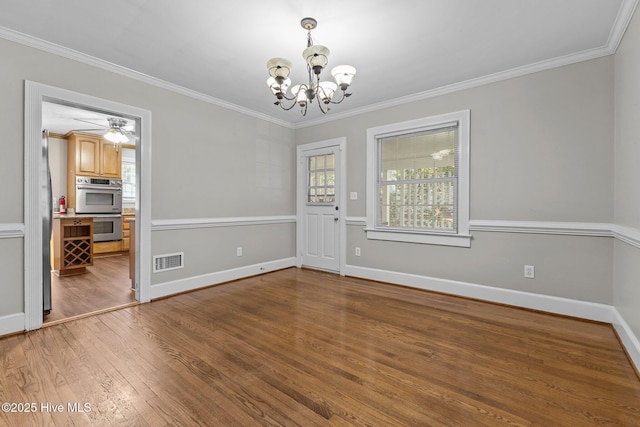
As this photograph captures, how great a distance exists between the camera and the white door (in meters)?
4.76

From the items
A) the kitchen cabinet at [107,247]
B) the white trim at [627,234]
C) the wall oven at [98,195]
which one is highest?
the wall oven at [98,195]

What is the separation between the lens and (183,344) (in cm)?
235

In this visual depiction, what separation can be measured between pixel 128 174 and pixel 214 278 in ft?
14.6

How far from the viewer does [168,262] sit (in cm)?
362

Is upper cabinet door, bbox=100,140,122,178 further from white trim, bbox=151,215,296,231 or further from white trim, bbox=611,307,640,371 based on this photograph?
white trim, bbox=611,307,640,371

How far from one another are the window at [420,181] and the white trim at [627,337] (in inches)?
54.0

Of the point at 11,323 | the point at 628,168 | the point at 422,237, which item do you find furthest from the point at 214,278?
the point at 628,168

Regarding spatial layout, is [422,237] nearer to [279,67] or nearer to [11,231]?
[279,67]

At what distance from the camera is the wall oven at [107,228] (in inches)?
239

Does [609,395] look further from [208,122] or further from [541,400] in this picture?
[208,122]

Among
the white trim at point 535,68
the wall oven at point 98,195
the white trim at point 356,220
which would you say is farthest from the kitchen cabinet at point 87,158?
the white trim at point 356,220

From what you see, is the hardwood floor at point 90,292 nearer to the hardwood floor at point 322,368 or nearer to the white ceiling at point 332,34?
the hardwood floor at point 322,368

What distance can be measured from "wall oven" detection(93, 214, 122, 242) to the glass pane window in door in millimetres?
4312

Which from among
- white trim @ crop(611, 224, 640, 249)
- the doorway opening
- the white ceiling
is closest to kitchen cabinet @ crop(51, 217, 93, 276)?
the doorway opening
